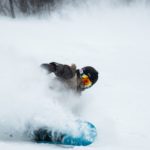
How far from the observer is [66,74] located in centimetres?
511

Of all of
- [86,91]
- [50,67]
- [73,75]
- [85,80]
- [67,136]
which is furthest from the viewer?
[86,91]

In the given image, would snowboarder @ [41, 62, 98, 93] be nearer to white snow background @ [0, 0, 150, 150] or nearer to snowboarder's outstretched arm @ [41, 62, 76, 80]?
snowboarder's outstretched arm @ [41, 62, 76, 80]

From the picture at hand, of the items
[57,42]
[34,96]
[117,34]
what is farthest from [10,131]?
[117,34]

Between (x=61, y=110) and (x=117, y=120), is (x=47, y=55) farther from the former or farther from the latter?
(x=61, y=110)

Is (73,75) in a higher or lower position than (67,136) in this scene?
higher

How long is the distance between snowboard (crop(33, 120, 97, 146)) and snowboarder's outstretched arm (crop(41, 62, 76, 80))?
2.83 feet

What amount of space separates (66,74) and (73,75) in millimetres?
162

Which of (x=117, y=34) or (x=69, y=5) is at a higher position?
(x=69, y=5)

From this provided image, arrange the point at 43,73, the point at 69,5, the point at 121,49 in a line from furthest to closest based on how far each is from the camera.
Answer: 1. the point at 69,5
2. the point at 121,49
3. the point at 43,73

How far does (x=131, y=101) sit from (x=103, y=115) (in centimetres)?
144

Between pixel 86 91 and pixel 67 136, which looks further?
pixel 86 91

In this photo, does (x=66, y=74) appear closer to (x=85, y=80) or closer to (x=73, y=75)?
(x=73, y=75)

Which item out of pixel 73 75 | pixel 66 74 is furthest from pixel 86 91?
pixel 66 74

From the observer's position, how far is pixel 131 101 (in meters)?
6.89
